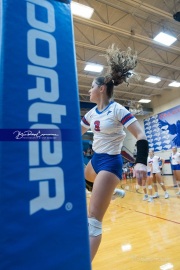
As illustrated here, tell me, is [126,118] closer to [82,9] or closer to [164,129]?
[82,9]

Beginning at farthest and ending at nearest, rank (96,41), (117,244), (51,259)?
(96,41)
(117,244)
(51,259)

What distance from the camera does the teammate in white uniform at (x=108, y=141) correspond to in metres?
1.49

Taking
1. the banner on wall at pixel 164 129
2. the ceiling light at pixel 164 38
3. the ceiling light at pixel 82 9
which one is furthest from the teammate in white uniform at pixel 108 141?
the banner on wall at pixel 164 129

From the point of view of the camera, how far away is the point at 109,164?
1.64m

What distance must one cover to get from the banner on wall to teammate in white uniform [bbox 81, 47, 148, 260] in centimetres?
1110

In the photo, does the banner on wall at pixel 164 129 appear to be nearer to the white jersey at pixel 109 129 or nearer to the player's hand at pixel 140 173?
the white jersey at pixel 109 129

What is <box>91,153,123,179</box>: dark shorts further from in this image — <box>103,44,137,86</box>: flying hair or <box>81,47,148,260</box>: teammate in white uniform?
<box>103,44,137,86</box>: flying hair

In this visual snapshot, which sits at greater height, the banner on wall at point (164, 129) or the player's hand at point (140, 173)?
the banner on wall at point (164, 129)

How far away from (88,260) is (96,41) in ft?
28.1

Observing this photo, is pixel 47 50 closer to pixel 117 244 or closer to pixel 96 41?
pixel 117 244

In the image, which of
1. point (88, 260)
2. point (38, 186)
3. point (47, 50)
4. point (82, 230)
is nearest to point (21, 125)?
point (38, 186)

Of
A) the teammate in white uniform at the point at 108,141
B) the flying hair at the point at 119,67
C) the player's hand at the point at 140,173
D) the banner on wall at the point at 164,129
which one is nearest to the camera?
the player's hand at the point at 140,173

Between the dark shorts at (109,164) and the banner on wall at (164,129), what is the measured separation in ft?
37.2

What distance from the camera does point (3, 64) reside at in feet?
2.77
